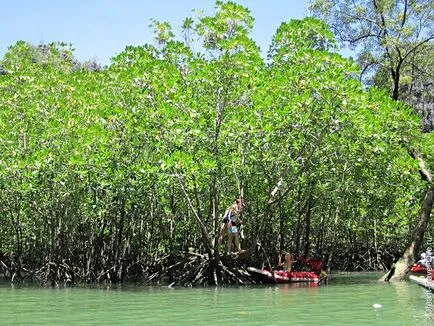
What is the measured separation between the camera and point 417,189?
1402 centimetres

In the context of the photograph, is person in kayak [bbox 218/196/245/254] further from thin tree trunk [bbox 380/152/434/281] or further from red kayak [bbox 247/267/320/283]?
thin tree trunk [bbox 380/152/434/281]

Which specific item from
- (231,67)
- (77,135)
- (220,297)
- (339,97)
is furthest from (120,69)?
(220,297)

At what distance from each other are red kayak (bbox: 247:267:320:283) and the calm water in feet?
1.57

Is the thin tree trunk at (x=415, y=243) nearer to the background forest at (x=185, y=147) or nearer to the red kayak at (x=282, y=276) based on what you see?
the background forest at (x=185, y=147)

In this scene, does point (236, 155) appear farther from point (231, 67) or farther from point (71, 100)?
point (71, 100)

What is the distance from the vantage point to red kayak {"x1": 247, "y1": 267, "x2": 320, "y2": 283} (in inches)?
480

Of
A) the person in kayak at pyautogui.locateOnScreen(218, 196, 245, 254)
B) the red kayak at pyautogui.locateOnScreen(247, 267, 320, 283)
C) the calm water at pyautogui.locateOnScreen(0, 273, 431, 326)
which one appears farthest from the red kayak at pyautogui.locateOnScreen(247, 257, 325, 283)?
the person in kayak at pyautogui.locateOnScreen(218, 196, 245, 254)

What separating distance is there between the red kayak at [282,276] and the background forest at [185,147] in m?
0.47

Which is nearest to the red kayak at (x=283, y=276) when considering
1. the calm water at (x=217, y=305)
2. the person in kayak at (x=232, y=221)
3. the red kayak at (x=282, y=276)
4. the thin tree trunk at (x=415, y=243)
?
the red kayak at (x=282, y=276)

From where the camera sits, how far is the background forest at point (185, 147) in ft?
35.7

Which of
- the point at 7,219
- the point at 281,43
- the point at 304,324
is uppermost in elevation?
the point at 281,43

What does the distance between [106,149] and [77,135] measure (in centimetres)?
87

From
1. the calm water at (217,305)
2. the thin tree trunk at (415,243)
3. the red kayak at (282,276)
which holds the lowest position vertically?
the calm water at (217,305)

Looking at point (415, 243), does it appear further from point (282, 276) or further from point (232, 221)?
point (232, 221)
